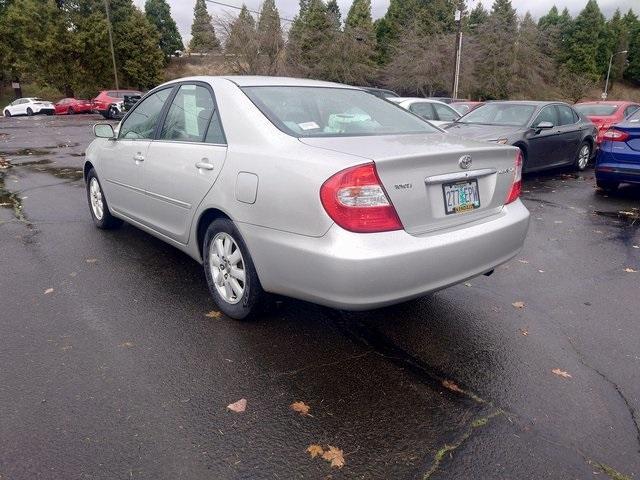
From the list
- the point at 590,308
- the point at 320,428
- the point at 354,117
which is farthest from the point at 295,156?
the point at 590,308

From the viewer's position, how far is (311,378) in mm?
2836

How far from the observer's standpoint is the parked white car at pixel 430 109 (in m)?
11.5

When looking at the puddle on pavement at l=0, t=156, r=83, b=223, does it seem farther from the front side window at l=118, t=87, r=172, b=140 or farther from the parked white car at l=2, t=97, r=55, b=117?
the parked white car at l=2, t=97, r=55, b=117

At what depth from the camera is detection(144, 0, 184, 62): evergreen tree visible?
68062mm

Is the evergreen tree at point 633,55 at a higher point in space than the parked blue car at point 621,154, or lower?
higher

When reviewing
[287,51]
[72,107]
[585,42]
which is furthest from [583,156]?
[585,42]

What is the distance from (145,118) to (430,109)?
862cm

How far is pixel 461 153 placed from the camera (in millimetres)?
3004

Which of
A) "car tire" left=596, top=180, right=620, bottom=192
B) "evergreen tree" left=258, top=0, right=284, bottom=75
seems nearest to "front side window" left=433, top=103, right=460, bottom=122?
"car tire" left=596, top=180, right=620, bottom=192

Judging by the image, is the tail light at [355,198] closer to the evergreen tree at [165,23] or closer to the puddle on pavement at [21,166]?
the puddle on pavement at [21,166]

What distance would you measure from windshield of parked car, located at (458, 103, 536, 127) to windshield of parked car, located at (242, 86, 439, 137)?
5.89 meters

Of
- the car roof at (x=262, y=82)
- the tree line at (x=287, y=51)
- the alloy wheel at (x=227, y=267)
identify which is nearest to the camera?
the alloy wheel at (x=227, y=267)

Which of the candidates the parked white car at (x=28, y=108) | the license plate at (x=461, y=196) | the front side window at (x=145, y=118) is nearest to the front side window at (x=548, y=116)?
the license plate at (x=461, y=196)

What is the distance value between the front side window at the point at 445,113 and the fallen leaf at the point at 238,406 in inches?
413
